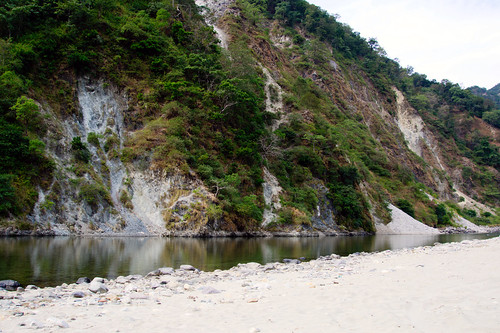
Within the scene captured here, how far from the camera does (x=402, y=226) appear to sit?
5369cm

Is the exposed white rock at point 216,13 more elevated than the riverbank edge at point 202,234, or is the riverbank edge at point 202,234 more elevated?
the exposed white rock at point 216,13

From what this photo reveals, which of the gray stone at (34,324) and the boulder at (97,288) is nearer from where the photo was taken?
the gray stone at (34,324)

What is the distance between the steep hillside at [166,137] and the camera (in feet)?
91.1

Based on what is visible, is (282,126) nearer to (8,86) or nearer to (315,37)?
(8,86)

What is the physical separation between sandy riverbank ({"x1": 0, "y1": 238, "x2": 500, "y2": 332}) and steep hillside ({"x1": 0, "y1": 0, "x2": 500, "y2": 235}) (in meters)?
19.5

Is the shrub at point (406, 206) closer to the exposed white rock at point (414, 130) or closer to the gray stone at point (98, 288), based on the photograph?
the exposed white rock at point (414, 130)

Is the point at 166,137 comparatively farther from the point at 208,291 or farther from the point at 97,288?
the point at 208,291

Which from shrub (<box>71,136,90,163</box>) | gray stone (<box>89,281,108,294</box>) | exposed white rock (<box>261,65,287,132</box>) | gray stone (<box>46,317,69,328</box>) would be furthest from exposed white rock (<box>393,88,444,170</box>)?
gray stone (<box>46,317,69,328</box>)

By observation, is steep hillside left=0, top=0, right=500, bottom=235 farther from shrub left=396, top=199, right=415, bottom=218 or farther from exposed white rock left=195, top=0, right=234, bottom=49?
exposed white rock left=195, top=0, right=234, bottom=49

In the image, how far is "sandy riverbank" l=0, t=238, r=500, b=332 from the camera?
5.75 meters

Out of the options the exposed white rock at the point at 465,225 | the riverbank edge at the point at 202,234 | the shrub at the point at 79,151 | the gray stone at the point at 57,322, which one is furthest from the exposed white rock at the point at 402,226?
the gray stone at the point at 57,322

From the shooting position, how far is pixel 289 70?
7212 centimetres

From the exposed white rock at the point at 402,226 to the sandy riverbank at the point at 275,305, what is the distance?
43.0 meters

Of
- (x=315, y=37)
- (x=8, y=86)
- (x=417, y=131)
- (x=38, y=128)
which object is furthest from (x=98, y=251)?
(x=417, y=131)
